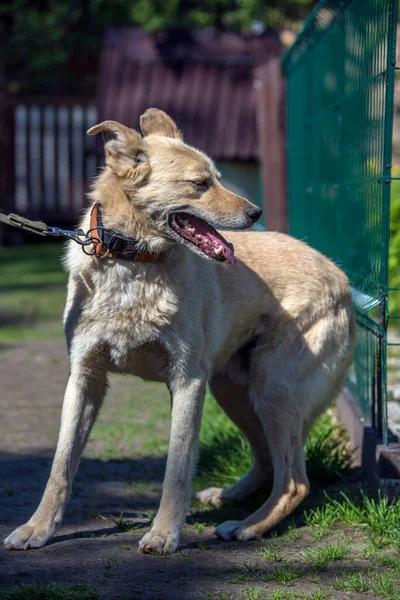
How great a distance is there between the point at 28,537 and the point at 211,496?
120 centimetres

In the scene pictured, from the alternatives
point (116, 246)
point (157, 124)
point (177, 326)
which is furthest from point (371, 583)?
point (157, 124)

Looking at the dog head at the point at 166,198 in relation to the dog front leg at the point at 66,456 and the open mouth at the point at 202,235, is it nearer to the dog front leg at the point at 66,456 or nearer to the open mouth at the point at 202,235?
the open mouth at the point at 202,235

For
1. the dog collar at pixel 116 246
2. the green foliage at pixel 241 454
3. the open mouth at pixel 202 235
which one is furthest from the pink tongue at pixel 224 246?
the green foliage at pixel 241 454

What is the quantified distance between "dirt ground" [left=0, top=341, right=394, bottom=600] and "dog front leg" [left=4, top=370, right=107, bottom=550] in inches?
2.7

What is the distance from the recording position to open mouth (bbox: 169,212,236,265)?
11.8 ft

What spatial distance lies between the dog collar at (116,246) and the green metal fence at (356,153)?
3.85 feet

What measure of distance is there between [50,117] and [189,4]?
14.4 feet

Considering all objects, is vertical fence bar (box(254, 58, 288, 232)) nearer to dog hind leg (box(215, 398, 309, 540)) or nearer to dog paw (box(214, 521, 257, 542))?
dog hind leg (box(215, 398, 309, 540))

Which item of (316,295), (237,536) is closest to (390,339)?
(316,295)

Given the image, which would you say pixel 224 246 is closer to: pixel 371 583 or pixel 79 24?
pixel 371 583

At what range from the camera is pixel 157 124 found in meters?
4.05

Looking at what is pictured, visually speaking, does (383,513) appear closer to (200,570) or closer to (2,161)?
(200,570)

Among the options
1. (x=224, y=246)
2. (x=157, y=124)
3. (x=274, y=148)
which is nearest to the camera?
(x=224, y=246)

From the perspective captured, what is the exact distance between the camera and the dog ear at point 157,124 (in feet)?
13.3
